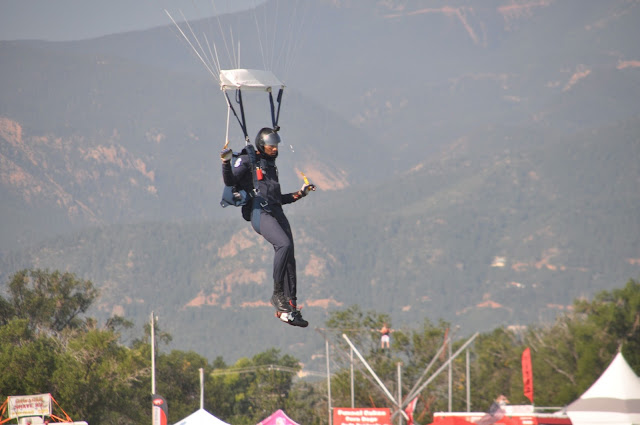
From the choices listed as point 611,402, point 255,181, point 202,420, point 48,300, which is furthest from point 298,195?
point 48,300

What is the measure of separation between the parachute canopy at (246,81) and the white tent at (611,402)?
40921mm

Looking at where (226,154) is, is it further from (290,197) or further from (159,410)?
(159,410)

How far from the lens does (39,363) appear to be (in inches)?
2879

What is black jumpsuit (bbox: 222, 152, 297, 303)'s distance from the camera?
822 inches

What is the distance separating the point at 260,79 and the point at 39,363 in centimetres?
5623

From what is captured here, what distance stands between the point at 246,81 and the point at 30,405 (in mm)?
30900

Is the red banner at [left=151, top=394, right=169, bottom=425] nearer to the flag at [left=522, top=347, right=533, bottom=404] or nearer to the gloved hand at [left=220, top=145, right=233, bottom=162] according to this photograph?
the gloved hand at [left=220, top=145, right=233, bottom=162]

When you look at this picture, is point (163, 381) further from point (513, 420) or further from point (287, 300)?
point (287, 300)

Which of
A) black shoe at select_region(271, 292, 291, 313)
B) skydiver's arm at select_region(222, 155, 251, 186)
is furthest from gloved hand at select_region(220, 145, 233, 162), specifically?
black shoe at select_region(271, 292, 291, 313)

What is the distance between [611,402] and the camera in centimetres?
5788

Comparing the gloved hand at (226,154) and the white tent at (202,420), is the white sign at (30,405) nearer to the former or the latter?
the white tent at (202,420)

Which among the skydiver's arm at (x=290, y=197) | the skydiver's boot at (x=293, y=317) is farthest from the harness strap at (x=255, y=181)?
the skydiver's boot at (x=293, y=317)

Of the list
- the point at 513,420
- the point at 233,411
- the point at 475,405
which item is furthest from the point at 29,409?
the point at 233,411

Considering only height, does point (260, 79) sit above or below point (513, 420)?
above
